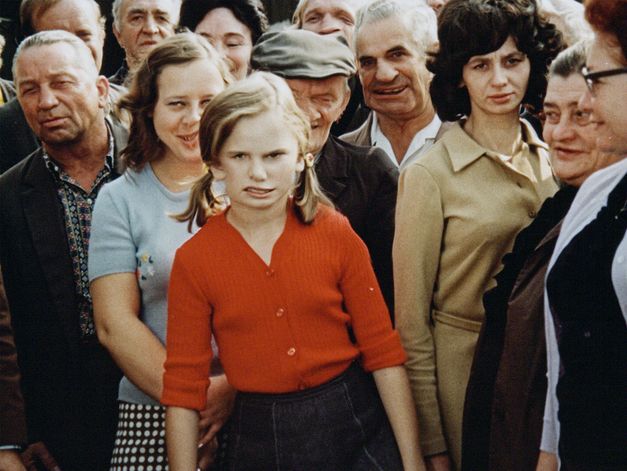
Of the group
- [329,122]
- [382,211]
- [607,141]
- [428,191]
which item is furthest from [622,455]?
[329,122]

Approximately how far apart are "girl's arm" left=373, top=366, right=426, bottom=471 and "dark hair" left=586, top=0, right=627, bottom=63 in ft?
3.41

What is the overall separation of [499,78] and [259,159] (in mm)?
848

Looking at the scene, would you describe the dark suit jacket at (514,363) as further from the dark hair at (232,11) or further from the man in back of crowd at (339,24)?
the dark hair at (232,11)

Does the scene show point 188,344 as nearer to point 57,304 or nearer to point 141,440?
point 141,440

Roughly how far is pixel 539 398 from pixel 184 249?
100 cm

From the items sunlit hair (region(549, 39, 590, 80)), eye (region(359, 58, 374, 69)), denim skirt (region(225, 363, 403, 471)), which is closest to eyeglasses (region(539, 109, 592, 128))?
sunlit hair (region(549, 39, 590, 80))

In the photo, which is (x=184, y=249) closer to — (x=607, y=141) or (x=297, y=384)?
(x=297, y=384)

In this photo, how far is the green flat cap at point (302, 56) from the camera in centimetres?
293

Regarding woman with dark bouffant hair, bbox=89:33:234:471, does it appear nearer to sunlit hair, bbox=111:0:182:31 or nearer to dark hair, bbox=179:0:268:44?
dark hair, bbox=179:0:268:44

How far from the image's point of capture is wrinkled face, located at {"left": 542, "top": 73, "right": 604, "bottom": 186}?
94.6 inches

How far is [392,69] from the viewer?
3445 millimetres

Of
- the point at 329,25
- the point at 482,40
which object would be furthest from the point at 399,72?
the point at 329,25

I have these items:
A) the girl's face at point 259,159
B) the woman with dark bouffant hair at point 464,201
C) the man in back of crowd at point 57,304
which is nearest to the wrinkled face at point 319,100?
the woman with dark bouffant hair at point 464,201

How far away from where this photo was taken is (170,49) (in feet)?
8.95
